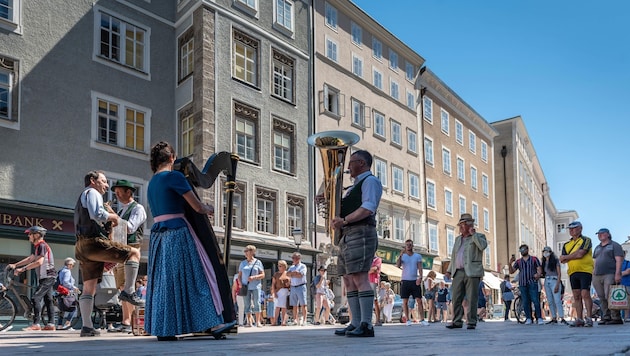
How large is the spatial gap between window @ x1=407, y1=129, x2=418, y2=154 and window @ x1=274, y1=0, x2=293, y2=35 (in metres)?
11.7

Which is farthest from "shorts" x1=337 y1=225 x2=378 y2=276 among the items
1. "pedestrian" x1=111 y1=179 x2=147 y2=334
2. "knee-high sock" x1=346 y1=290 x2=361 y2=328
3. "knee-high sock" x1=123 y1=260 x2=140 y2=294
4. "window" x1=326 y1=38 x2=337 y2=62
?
"window" x1=326 y1=38 x2=337 y2=62

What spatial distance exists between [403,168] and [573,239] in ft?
85.1

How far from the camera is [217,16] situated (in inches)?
1029

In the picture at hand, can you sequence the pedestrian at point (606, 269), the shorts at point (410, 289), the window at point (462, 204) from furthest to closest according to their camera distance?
the window at point (462, 204) → the shorts at point (410, 289) → the pedestrian at point (606, 269)

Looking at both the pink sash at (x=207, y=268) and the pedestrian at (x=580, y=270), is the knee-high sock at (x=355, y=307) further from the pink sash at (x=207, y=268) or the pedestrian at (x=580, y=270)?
the pedestrian at (x=580, y=270)

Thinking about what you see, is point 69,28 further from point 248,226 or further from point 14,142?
point 248,226

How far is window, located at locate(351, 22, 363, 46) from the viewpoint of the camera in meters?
35.2

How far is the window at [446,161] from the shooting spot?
1753 inches

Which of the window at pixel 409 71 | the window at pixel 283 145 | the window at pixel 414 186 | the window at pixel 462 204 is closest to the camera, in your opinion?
the window at pixel 283 145

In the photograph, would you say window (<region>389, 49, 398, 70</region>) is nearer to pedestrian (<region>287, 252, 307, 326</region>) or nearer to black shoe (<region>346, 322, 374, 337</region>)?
pedestrian (<region>287, 252, 307, 326</region>)

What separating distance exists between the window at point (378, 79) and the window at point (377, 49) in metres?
0.88

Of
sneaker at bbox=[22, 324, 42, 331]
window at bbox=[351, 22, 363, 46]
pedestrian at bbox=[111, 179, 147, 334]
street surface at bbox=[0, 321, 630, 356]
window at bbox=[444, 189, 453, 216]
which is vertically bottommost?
sneaker at bbox=[22, 324, 42, 331]

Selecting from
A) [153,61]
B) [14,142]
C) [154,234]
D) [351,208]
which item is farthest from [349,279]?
[153,61]

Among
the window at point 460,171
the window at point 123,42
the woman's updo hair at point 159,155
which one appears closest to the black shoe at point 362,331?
the woman's updo hair at point 159,155
